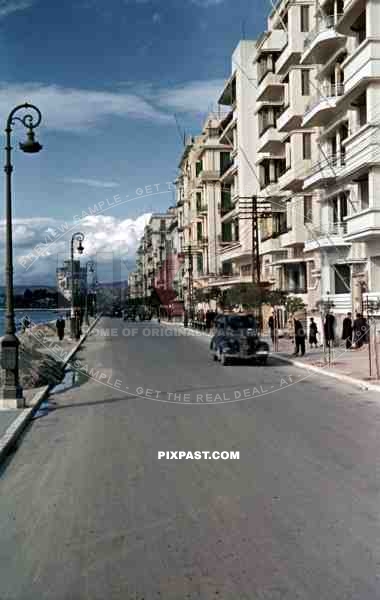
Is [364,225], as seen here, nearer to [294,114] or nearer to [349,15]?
[349,15]

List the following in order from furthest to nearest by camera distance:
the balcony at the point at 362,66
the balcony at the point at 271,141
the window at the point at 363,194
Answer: the balcony at the point at 271,141 → the window at the point at 363,194 → the balcony at the point at 362,66

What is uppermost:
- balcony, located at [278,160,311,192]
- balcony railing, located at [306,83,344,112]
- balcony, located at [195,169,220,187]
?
balcony, located at [195,169,220,187]

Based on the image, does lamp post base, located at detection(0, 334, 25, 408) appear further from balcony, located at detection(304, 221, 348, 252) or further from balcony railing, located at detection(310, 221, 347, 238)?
balcony railing, located at detection(310, 221, 347, 238)

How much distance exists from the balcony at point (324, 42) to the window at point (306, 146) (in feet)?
18.7

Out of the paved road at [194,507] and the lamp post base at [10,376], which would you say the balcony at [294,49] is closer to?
the paved road at [194,507]

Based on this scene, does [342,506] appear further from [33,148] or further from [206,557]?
[33,148]

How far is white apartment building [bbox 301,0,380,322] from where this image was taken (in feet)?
85.6

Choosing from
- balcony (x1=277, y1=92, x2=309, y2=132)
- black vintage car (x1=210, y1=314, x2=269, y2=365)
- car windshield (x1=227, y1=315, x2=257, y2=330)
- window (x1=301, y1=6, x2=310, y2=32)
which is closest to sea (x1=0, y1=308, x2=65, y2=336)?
black vintage car (x1=210, y1=314, x2=269, y2=365)

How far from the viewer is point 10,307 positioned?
14.4 metres

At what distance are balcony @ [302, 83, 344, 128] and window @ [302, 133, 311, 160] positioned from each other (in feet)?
15.7

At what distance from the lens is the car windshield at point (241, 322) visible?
26203 millimetres

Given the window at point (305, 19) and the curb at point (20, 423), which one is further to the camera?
the window at point (305, 19)

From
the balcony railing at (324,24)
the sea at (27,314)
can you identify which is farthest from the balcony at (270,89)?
the sea at (27,314)

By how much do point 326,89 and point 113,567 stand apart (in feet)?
100
